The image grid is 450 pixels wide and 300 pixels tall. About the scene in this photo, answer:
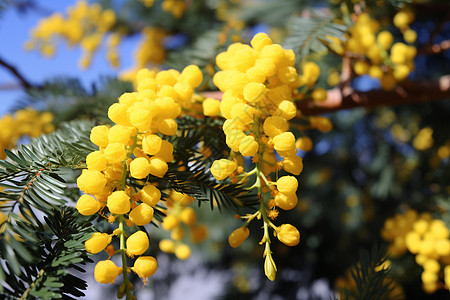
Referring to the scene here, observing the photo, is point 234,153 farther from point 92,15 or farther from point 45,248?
point 92,15

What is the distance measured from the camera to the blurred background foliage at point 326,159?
994mm

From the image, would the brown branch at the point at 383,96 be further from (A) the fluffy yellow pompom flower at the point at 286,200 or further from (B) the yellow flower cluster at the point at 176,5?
(B) the yellow flower cluster at the point at 176,5

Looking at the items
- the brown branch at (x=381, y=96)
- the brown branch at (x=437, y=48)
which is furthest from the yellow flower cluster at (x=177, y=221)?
the brown branch at (x=437, y=48)

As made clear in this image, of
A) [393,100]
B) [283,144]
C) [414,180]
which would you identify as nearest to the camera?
[283,144]

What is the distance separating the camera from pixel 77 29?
4.63 ft

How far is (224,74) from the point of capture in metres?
0.41

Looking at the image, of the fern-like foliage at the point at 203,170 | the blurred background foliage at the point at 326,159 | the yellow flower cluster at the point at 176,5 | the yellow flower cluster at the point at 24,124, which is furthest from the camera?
the yellow flower cluster at the point at 176,5

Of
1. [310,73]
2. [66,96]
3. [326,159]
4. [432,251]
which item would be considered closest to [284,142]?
[310,73]

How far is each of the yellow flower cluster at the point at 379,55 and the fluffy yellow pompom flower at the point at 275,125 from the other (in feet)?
1.07

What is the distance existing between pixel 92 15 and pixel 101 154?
1299 millimetres

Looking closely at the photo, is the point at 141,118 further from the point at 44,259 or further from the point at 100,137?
the point at 44,259

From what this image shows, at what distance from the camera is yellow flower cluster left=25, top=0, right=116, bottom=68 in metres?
1.40

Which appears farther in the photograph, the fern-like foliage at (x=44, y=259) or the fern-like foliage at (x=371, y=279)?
the fern-like foliage at (x=371, y=279)

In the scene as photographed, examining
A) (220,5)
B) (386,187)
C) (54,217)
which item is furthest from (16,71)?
(386,187)
